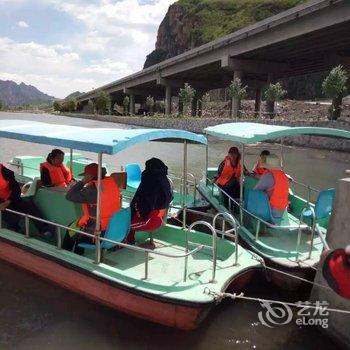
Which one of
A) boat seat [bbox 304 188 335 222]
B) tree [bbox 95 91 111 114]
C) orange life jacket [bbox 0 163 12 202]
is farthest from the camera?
tree [bbox 95 91 111 114]

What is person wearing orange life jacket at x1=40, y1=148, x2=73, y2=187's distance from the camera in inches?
331

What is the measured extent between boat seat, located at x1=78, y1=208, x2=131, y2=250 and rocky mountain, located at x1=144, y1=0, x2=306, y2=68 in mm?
113129

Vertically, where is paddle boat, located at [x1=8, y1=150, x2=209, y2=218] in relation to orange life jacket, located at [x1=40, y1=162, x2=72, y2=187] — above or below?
below

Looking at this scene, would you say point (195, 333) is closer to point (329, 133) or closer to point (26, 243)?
point (26, 243)

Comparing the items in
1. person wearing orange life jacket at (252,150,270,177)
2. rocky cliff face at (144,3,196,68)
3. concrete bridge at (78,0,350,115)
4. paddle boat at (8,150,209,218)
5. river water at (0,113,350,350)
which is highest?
rocky cliff face at (144,3,196,68)

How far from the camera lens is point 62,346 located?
584cm

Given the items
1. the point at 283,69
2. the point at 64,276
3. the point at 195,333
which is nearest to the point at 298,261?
the point at 195,333

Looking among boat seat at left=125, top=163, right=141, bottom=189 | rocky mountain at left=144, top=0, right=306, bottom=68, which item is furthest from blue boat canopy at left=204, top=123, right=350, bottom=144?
rocky mountain at left=144, top=0, right=306, bottom=68

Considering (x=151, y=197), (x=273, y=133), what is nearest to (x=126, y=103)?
(x=273, y=133)

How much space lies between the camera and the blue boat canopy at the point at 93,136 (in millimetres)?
5912

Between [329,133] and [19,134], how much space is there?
5.49 meters

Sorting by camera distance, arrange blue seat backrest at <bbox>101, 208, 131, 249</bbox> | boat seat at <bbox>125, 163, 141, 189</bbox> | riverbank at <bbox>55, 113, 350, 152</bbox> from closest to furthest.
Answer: blue seat backrest at <bbox>101, 208, 131, 249</bbox>, boat seat at <bbox>125, 163, 141, 189</bbox>, riverbank at <bbox>55, 113, 350, 152</bbox>

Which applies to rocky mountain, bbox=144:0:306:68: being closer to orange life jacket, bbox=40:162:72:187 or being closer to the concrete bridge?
the concrete bridge

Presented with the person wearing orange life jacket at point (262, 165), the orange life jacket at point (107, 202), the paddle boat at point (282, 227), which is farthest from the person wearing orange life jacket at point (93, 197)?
the person wearing orange life jacket at point (262, 165)
